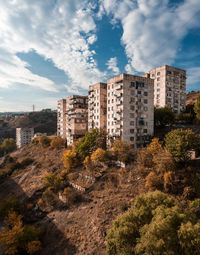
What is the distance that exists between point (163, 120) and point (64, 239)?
44.3 m

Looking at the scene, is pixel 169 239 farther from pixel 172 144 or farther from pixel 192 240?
pixel 172 144

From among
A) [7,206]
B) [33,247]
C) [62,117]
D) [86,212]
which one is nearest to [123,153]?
[86,212]

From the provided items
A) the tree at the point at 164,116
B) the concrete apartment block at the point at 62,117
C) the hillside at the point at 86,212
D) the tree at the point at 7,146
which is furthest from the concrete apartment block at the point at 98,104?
the tree at the point at 7,146

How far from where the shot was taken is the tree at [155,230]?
13258 mm

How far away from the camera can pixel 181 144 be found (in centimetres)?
2762

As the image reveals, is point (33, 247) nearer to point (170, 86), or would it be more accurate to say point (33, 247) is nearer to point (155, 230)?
point (155, 230)

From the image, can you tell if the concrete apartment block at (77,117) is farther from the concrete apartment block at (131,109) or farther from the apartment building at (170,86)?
the apartment building at (170,86)

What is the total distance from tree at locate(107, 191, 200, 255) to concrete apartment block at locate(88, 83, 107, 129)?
3673 cm

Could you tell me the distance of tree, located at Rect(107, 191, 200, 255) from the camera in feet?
43.5

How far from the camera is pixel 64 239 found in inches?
952

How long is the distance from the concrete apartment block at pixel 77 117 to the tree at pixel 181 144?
37.9 m

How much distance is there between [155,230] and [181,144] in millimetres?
17951

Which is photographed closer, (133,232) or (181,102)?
(133,232)

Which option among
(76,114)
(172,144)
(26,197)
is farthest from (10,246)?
(76,114)
